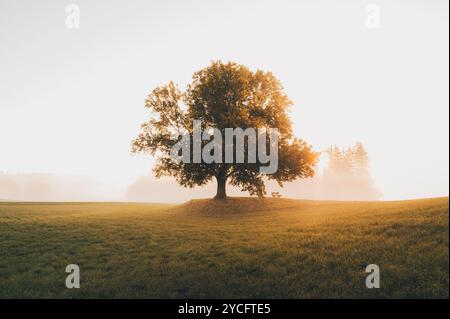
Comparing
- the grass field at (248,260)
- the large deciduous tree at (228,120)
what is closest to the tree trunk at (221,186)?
the large deciduous tree at (228,120)

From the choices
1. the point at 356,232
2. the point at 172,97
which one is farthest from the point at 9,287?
the point at 172,97

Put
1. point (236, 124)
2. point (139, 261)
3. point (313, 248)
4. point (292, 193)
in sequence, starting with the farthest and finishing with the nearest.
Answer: point (292, 193) → point (236, 124) → point (139, 261) → point (313, 248)

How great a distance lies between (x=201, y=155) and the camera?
31859mm

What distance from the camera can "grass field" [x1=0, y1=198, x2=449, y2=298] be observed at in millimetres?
9727

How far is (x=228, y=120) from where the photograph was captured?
30453mm

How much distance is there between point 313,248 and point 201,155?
2062 cm

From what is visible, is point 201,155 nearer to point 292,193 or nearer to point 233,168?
point 233,168
